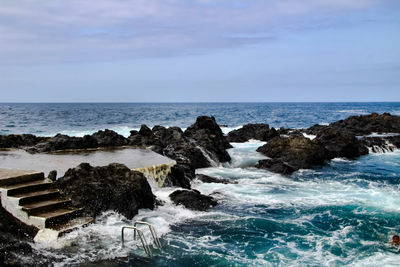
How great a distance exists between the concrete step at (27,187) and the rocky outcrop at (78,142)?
617 cm

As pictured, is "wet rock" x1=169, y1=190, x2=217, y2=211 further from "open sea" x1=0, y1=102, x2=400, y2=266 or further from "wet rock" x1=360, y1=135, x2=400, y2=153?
"wet rock" x1=360, y1=135, x2=400, y2=153

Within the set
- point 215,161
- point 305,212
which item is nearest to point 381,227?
point 305,212

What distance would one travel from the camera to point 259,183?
50.4 feet

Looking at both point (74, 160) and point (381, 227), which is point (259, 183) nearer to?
point (381, 227)

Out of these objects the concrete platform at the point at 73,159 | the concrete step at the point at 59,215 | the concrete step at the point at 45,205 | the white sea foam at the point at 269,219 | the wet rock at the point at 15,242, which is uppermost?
the concrete platform at the point at 73,159

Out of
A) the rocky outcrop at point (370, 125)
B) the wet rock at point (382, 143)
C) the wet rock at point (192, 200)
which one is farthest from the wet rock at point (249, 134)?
the wet rock at point (192, 200)

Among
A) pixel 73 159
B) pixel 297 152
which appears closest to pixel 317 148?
pixel 297 152

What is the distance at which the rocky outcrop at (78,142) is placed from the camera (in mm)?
15153

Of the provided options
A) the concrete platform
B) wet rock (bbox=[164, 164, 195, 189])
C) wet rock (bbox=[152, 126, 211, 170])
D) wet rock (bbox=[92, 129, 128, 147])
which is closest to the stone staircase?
the concrete platform

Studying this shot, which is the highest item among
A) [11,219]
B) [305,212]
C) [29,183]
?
[29,183]

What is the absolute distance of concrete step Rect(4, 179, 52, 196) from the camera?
8242mm

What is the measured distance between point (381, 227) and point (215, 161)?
1038 centimetres

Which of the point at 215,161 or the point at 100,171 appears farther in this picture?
the point at 215,161

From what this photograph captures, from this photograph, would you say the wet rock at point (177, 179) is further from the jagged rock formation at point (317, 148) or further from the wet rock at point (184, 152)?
the jagged rock formation at point (317, 148)
